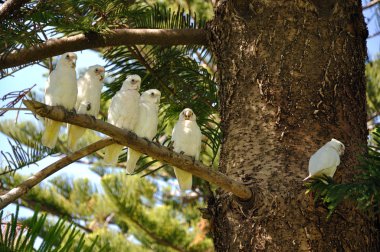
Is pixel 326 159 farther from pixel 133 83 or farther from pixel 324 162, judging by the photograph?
pixel 133 83

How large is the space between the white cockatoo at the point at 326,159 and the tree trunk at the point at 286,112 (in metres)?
0.13

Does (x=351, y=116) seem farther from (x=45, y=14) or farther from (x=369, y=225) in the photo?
(x=45, y=14)

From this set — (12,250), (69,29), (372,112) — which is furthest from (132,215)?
(12,250)

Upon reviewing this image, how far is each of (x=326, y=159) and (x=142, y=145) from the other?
77 centimetres

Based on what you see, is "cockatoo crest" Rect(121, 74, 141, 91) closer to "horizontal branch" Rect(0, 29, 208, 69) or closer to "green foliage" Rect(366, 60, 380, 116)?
"horizontal branch" Rect(0, 29, 208, 69)

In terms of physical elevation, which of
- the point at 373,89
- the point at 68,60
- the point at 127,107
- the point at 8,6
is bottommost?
the point at 373,89

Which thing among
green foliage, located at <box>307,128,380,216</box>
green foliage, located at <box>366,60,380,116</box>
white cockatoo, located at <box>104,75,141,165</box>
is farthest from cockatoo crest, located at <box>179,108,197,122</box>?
green foliage, located at <box>366,60,380,116</box>

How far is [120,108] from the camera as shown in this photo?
366 cm

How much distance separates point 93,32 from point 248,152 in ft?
3.64

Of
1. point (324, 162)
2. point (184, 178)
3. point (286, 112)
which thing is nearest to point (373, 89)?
point (184, 178)

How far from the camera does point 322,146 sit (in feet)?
10.1

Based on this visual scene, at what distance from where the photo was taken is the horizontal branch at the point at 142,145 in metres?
2.59

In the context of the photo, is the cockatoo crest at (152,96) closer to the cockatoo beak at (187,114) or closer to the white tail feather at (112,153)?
the cockatoo beak at (187,114)

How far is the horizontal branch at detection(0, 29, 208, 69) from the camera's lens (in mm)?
3447
